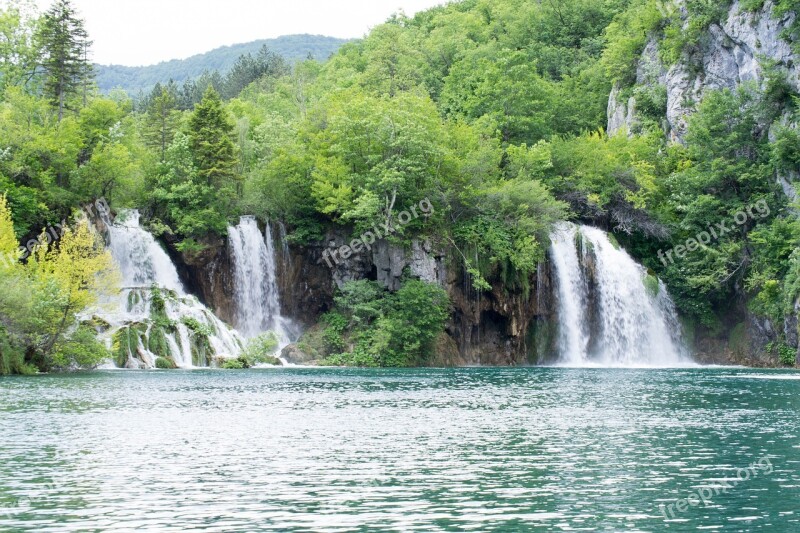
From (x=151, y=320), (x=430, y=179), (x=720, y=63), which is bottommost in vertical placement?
(x=151, y=320)

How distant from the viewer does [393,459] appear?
21531mm

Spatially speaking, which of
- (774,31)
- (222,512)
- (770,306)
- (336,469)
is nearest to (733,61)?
(774,31)

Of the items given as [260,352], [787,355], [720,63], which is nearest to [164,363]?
[260,352]

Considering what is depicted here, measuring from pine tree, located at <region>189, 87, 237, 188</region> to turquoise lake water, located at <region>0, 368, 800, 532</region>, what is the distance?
86.6 feet

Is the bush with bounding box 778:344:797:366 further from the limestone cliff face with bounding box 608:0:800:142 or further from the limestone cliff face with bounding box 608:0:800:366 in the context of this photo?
the limestone cliff face with bounding box 608:0:800:142

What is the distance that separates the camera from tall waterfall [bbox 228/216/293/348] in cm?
6084

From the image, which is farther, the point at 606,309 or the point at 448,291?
the point at 606,309

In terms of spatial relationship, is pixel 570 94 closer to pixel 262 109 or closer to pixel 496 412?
pixel 262 109

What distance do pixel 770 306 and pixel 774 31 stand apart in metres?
17.7

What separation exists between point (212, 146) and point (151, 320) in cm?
1617

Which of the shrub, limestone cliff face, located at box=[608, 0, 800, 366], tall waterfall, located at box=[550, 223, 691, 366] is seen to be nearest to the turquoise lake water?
the shrub

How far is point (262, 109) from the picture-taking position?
101 metres

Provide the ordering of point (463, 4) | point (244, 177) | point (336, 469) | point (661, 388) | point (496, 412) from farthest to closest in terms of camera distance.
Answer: point (463, 4) → point (244, 177) → point (661, 388) → point (496, 412) → point (336, 469)

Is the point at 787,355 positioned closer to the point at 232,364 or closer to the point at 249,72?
the point at 232,364
